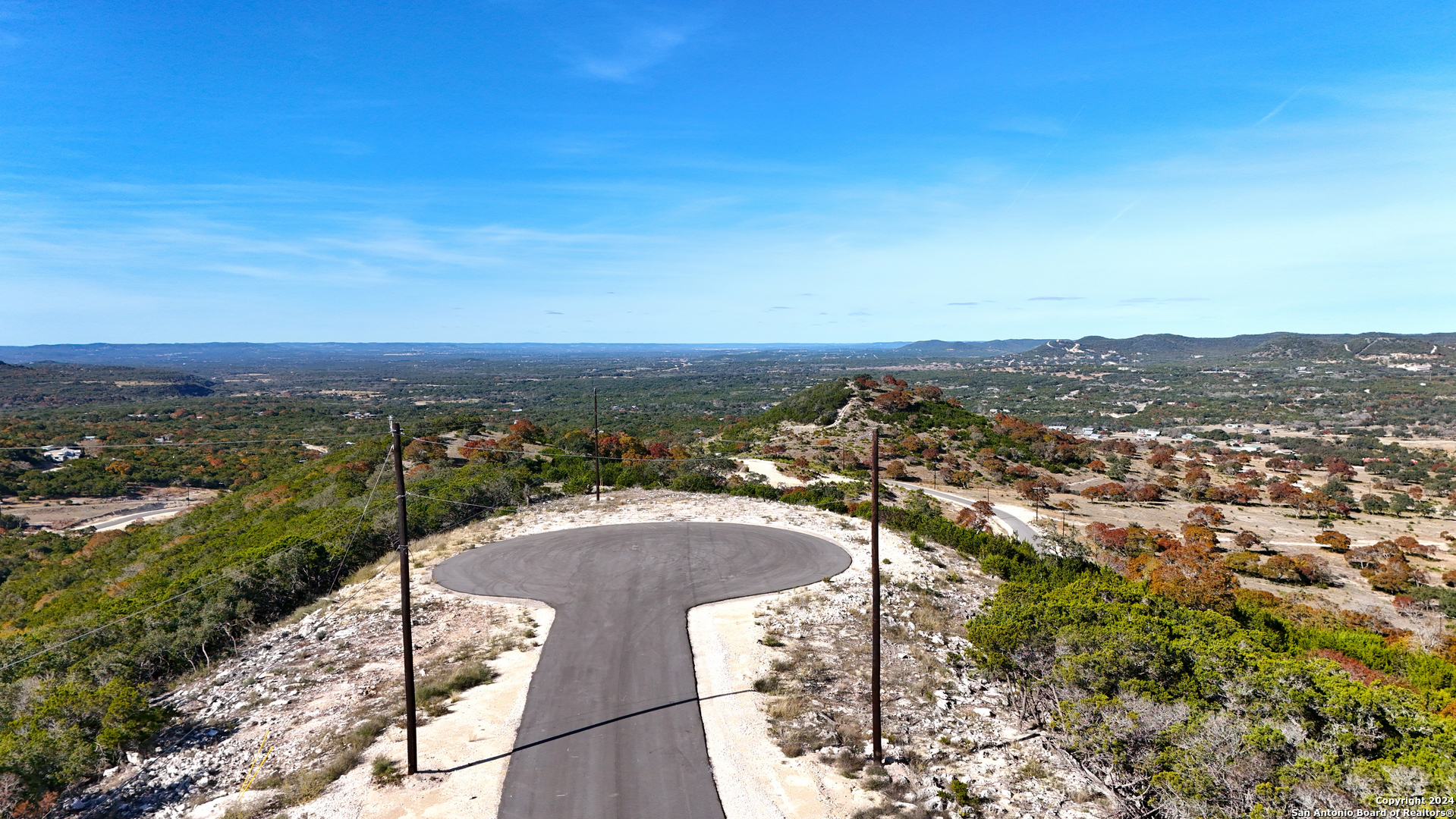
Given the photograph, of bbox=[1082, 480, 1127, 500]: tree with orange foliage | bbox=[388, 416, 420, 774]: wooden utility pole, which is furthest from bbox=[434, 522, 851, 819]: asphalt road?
bbox=[1082, 480, 1127, 500]: tree with orange foliage

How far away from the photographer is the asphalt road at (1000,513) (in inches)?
1625

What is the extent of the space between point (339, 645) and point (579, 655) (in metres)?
7.69

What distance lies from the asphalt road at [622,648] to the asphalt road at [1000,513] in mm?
18650

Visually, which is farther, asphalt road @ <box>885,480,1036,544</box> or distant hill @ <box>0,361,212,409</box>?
distant hill @ <box>0,361,212,409</box>

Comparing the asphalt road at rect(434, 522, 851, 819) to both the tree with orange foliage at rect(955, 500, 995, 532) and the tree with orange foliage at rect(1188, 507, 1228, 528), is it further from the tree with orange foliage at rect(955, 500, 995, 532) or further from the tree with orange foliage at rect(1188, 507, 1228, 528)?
the tree with orange foliage at rect(1188, 507, 1228, 528)

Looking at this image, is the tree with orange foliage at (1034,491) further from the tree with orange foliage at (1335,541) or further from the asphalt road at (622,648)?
the asphalt road at (622,648)

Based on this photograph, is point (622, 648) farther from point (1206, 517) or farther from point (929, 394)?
point (929, 394)

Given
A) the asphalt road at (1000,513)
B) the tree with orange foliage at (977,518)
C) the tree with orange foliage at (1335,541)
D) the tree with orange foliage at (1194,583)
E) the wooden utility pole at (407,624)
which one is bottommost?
the tree with orange foliage at (1335,541)

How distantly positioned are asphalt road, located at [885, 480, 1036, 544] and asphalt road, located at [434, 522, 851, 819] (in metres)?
18.7

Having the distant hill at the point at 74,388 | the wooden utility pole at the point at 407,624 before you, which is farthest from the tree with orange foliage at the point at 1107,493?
the distant hill at the point at 74,388

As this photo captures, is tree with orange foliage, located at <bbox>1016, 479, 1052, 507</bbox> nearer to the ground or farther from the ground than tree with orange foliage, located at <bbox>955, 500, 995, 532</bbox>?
nearer to the ground

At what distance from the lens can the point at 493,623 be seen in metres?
20.9

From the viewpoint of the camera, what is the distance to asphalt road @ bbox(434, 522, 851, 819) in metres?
12.6

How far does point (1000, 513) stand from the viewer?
1918 inches
